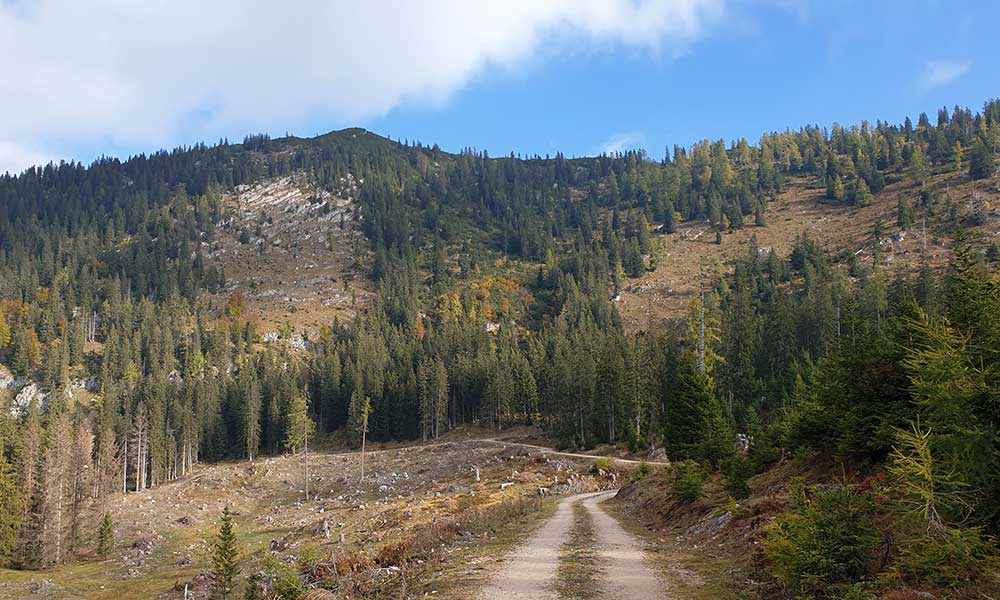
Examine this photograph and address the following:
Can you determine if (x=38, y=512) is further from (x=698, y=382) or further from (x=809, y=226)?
(x=809, y=226)

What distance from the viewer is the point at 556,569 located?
1805cm

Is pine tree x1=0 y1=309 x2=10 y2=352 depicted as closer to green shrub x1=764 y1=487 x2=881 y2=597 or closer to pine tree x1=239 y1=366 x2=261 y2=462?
pine tree x1=239 y1=366 x2=261 y2=462

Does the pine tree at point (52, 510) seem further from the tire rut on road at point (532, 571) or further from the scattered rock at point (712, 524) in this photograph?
the scattered rock at point (712, 524)

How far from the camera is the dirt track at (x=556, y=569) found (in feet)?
48.9

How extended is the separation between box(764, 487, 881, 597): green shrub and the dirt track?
342cm

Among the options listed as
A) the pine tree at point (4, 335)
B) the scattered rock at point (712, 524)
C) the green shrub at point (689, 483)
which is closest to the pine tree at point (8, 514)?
the green shrub at point (689, 483)

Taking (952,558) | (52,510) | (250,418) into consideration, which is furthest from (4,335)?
(952,558)

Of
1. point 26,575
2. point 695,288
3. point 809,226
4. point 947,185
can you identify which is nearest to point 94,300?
point 26,575

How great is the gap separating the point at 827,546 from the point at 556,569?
8339 mm

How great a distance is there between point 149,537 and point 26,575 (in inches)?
553

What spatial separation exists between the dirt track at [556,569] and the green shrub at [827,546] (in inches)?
135

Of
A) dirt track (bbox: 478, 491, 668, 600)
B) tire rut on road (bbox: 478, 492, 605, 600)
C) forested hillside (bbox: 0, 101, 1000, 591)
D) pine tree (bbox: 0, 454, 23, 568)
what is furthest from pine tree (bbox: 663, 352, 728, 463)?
pine tree (bbox: 0, 454, 23, 568)

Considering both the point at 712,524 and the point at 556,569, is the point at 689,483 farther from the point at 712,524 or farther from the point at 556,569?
the point at 556,569

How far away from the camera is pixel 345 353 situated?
5605 inches
